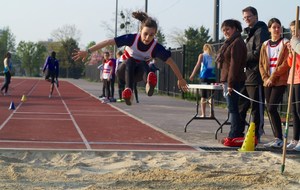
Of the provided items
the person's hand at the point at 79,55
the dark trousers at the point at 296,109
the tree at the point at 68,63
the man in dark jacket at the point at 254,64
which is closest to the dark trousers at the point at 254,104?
the man in dark jacket at the point at 254,64

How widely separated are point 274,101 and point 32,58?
99584 millimetres

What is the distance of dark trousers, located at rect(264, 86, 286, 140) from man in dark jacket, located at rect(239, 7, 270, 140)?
258 millimetres

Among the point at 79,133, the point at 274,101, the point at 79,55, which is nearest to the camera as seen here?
the point at 79,55

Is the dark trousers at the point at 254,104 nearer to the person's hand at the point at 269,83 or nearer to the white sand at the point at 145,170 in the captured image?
the person's hand at the point at 269,83

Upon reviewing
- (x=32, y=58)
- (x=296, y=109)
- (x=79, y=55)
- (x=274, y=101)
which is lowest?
(x=296, y=109)

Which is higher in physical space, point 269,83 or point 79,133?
point 269,83

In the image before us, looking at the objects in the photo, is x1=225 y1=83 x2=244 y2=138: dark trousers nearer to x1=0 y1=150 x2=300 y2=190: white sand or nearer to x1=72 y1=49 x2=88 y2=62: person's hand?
x1=0 y1=150 x2=300 y2=190: white sand

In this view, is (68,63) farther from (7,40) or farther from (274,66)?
(274,66)

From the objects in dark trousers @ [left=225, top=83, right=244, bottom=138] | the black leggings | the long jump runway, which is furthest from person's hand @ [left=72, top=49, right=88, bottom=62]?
dark trousers @ [left=225, top=83, right=244, bottom=138]

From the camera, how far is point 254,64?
9453 mm

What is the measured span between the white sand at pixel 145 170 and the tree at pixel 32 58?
97722 millimetres

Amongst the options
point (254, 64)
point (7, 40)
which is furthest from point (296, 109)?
point (7, 40)

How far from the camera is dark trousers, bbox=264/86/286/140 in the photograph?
897 centimetres

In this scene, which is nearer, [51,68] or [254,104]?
[254,104]
